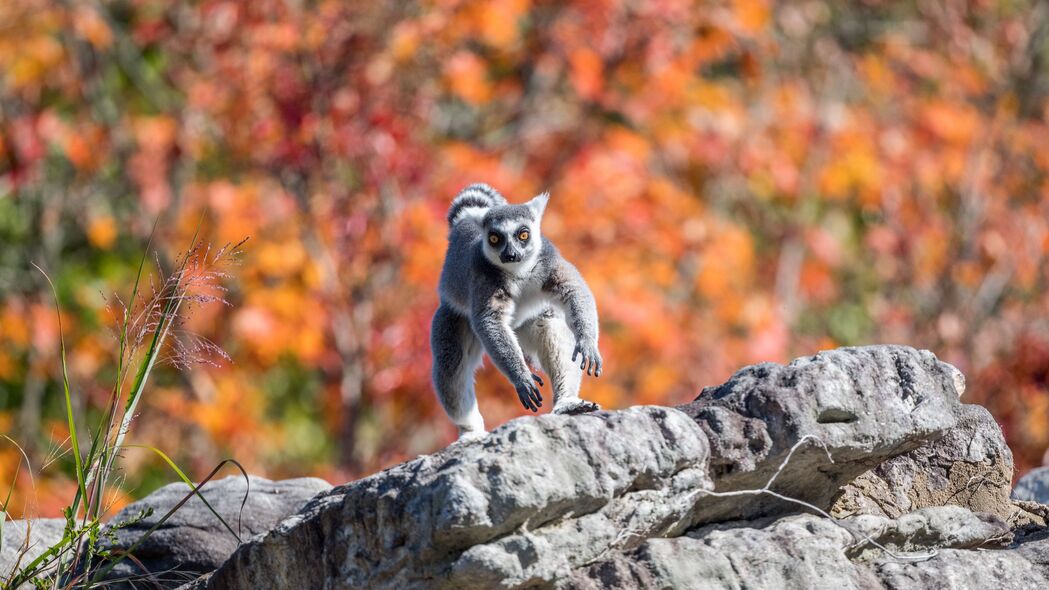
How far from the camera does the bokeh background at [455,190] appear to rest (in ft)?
31.6

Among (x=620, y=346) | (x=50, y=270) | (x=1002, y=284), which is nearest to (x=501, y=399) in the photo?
(x=620, y=346)

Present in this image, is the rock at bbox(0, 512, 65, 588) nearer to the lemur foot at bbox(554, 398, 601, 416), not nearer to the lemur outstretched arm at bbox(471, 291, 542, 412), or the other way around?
the lemur outstretched arm at bbox(471, 291, 542, 412)

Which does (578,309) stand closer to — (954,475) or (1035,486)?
(954,475)

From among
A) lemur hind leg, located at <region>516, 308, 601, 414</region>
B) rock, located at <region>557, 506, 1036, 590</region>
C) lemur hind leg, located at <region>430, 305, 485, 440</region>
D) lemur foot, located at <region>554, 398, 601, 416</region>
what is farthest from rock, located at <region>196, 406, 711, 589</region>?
lemur hind leg, located at <region>430, 305, 485, 440</region>

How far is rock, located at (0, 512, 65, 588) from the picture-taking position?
4672mm

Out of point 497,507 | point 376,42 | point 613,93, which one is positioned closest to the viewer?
point 497,507

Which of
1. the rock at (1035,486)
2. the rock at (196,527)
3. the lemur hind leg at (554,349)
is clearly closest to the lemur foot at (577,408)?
Result: the lemur hind leg at (554,349)

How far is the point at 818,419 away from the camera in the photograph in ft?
13.6

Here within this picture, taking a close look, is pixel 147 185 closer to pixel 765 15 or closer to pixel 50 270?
pixel 50 270

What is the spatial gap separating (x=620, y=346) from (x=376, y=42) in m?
3.30

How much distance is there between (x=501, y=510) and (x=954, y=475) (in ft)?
6.59

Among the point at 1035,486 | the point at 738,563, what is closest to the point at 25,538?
the point at 738,563

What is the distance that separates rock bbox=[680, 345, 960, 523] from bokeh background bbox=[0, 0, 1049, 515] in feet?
17.2

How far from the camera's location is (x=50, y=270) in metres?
11.0
